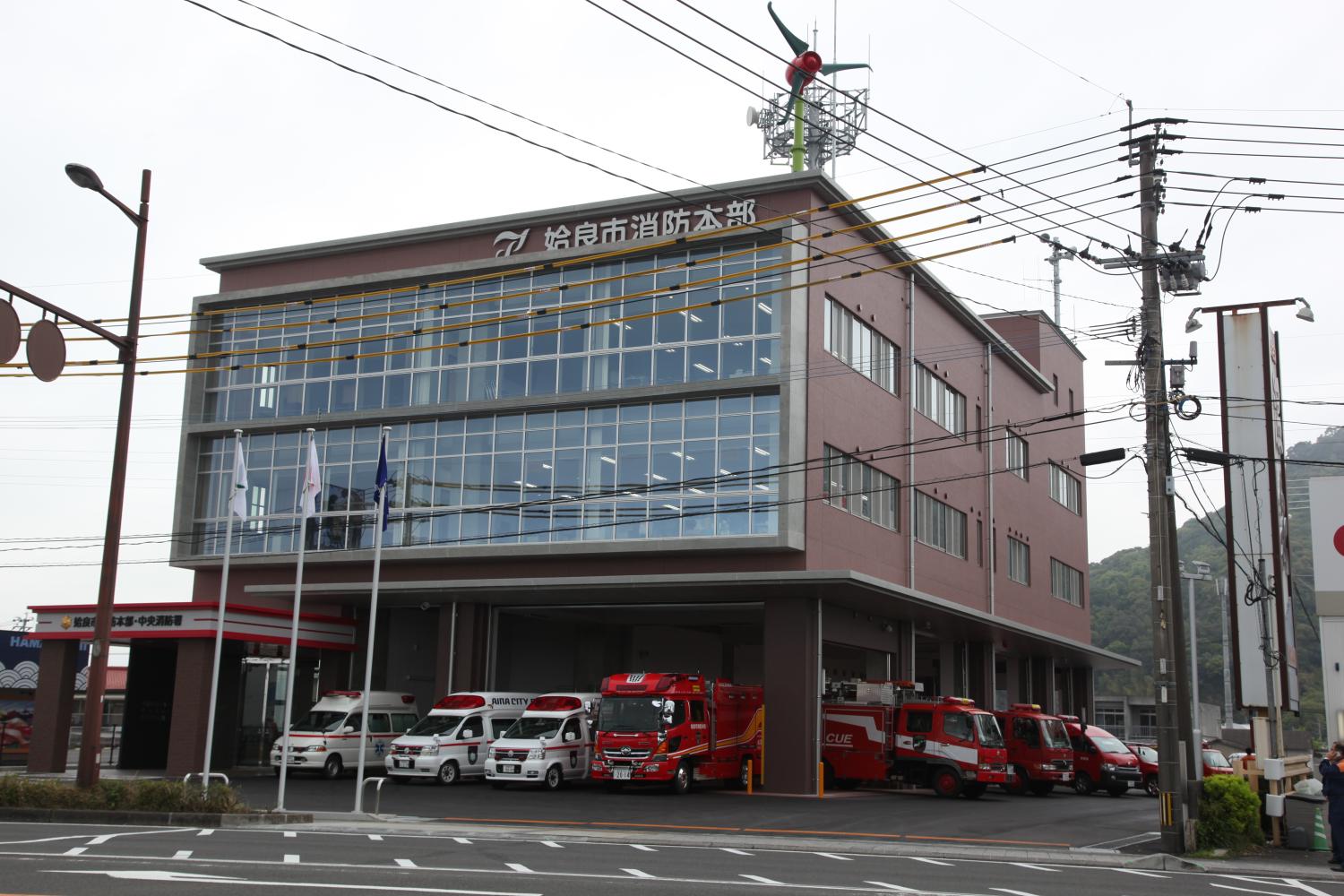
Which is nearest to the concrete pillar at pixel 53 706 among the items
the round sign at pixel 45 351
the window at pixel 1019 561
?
the round sign at pixel 45 351

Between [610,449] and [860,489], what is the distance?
23.5 feet

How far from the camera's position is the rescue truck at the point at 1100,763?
3750 cm

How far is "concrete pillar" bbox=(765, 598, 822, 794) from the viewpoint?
32344mm

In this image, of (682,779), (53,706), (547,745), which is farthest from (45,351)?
(53,706)

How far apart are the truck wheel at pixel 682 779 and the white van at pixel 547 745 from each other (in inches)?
107

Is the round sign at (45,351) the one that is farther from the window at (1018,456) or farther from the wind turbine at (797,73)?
the window at (1018,456)

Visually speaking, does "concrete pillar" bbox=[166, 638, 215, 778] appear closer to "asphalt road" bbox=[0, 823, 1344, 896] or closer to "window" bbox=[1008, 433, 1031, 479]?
"asphalt road" bbox=[0, 823, 1344, 896]

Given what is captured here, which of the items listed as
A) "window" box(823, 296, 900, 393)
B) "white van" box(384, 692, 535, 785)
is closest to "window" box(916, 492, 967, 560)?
"window" box(823, 296, 900, 393)

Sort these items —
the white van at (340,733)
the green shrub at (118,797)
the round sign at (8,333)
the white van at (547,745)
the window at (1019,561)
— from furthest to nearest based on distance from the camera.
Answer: the window at (1019,561) < the white van at (340,733) < the white van at (547,745) < the green shrub at (118,797) < the round sign at (8,333)

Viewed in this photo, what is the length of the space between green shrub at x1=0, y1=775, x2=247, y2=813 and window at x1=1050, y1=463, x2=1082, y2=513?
4166 cm

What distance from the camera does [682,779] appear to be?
30734 millimetres

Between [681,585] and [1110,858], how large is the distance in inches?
627

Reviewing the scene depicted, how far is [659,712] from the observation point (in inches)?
1191

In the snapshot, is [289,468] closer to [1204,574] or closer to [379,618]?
[379,618]
